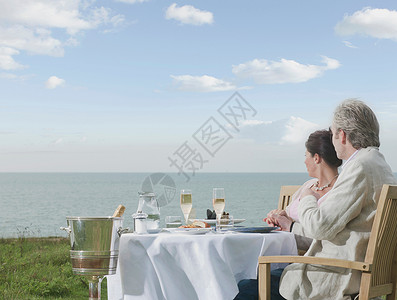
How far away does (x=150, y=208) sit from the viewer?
146 inches

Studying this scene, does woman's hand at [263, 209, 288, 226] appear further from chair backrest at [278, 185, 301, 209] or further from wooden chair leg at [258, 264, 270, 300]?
chair backrest at [278, 185, 301, 209]

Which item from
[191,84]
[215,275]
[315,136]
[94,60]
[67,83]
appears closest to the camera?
[215,275]

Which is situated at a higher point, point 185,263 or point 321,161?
point 321,161

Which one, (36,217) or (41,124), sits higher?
(41,124)

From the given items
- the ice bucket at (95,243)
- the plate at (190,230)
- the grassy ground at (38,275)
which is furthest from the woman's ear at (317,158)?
the grassy ground at (38,275)

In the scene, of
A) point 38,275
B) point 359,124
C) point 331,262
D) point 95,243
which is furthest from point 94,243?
point 38,275

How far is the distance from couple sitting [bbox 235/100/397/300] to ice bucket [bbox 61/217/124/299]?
0.79 metres

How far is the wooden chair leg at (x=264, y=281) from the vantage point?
327 centimetres

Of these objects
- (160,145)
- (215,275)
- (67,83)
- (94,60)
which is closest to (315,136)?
(215,275)

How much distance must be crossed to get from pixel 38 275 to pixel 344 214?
208 inches

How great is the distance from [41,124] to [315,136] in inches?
2614

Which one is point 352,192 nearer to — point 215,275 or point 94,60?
point 215,275

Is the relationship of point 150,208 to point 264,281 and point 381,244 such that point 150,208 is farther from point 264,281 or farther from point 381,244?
point 381,244

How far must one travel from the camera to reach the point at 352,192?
3.11m
